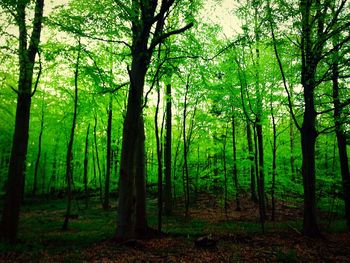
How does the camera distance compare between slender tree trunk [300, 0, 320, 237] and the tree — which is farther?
slender tree trunk [300, 0, 320, 237]

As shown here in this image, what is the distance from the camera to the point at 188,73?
17047mm

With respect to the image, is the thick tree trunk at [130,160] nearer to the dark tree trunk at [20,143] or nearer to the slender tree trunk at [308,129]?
the dark tree trunk at [20,143]

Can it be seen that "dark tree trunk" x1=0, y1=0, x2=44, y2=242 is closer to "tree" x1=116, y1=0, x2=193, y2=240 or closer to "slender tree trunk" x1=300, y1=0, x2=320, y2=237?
"tree" x1=116, y1=0, x2=193, y2=240

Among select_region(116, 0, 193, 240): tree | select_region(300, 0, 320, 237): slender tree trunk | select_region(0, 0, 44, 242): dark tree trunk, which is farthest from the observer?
select_region(300, 0, 320, 237): slender tree trunk

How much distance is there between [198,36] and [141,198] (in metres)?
9.76

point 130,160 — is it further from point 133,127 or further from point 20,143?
point 20,143

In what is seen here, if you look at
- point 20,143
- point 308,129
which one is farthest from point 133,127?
point 308,129

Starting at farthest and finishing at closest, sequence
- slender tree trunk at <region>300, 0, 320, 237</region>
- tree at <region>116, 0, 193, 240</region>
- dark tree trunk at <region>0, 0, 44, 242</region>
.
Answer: slender tree trunk at <region>300, 0, 320, 237</region>
dark tree trunk at <region>0, 0, 44, 242</region>
tree at <region>116, 0, 193, 240</region>

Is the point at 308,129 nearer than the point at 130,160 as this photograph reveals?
No

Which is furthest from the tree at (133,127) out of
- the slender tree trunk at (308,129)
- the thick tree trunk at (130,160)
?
the slender tree trunk at (308,129)

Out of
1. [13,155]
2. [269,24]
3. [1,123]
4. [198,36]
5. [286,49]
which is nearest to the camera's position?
[13,155]

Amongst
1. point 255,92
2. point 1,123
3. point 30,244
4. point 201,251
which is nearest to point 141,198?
point 201,251

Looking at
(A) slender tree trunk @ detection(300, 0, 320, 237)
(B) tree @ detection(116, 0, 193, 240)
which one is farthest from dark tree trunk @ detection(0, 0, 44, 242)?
(A) slender tree trunk @ detection(300, 0, 320, 237)

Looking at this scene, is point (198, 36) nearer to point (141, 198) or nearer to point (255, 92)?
point (255, 92)
